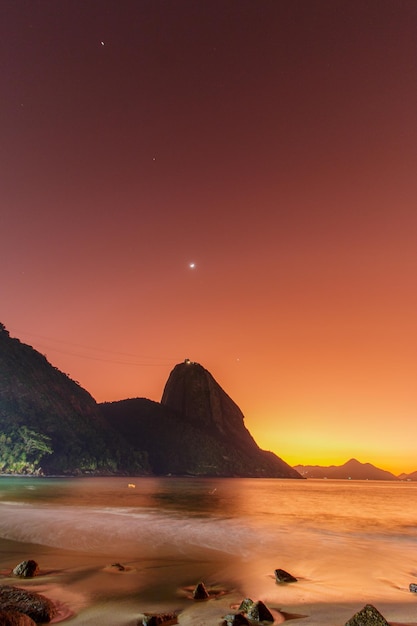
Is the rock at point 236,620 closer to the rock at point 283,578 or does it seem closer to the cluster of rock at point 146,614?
the cluster of rock at point 146,614

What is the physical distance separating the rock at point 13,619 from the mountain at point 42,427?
14286 cm

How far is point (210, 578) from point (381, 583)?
5807 millimetres

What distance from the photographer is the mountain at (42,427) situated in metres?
139

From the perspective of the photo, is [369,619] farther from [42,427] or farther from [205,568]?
[42,427]

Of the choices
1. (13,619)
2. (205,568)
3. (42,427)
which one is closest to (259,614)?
(13,619)

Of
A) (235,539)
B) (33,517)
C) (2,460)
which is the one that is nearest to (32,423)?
Result: (2,460)

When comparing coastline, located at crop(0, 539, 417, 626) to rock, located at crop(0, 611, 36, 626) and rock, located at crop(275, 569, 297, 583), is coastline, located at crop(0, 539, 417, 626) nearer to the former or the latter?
rock, located at crop(275, 569, 297, 583)

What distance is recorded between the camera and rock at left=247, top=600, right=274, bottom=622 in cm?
906

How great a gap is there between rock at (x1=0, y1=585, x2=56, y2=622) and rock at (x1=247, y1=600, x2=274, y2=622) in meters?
4.43

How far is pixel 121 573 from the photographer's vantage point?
14.4 meters

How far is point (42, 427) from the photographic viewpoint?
156m

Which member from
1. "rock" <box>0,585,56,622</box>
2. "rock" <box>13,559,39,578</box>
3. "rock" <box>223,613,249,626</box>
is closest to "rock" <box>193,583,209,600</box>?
"rock" <box>223,613,249,626</box>

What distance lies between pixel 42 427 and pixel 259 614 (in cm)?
16447

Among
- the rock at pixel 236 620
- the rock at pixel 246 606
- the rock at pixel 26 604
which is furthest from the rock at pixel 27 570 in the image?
the rock at pixel 236 620
